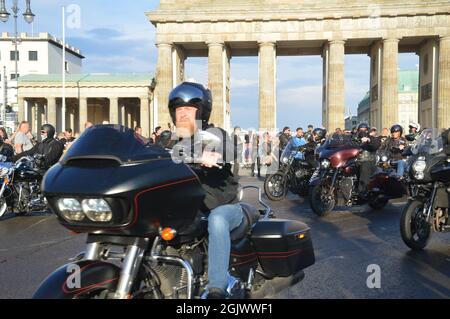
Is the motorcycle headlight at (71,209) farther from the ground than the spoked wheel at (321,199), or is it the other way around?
the motorcycle headlight at (71,209)

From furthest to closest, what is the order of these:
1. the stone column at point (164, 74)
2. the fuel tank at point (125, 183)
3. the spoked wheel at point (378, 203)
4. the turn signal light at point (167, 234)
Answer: the stone column at point (164, 74) < the spoked wheel at point (378, 203) < the turn signal light at point (167, 234) < the fuel tank at point (125, 183)

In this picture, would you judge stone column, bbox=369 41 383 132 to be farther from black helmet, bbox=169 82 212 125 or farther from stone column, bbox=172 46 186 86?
black helmet, bbox=169 82 212 125

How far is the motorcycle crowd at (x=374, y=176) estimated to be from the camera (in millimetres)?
6035

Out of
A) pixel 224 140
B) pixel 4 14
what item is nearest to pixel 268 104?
pixel 4 14

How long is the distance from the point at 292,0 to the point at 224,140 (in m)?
45.4

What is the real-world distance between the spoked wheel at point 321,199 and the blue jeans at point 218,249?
20.5 feet

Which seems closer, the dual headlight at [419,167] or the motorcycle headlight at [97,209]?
the motorcycle headlight at [97,209]

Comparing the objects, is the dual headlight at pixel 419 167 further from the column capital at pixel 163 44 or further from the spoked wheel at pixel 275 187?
the column capital at pixel 163 44

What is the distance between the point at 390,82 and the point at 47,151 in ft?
128

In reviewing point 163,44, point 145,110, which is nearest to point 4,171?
point 163,44

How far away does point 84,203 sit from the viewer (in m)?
2.38

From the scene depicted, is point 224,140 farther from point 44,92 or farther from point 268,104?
point 44,92

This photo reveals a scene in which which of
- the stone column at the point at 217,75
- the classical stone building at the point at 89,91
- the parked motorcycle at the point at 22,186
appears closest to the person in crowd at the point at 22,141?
the parked motorcycle at the point at 22,186

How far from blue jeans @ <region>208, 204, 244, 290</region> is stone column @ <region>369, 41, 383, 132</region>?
44229mm
